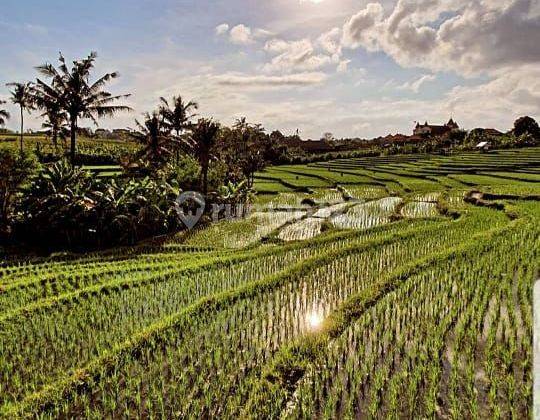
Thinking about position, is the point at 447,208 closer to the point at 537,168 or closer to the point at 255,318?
the point at 255,318

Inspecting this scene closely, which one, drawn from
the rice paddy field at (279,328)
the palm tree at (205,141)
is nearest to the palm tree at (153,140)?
the palm tree at (205,141)

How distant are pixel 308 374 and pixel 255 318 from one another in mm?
1655

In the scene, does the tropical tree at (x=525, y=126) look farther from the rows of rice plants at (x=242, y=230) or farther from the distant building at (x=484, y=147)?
the rows of rice plants at (x=242, y=230)

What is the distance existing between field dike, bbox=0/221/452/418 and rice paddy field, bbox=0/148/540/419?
2 cm

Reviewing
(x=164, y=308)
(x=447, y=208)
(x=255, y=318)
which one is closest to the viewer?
(x=255, y=318)

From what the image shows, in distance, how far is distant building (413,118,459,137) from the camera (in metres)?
68.5

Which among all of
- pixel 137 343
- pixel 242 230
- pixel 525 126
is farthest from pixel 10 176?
pixel 525 126

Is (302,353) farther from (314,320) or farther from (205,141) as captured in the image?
(205,141)

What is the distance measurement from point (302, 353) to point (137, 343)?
1.82 metres

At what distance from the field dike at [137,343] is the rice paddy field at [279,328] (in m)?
0.02

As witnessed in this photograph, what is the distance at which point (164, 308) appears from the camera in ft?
21.2

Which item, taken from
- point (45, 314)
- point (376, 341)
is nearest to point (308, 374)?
point (376, 341)

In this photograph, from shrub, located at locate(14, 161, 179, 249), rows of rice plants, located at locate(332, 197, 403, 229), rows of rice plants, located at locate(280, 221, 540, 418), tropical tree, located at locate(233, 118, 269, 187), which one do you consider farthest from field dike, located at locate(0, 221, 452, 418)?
tropical tree, located at locate(233, 118, 269, 187)

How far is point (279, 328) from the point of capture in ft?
18.8
